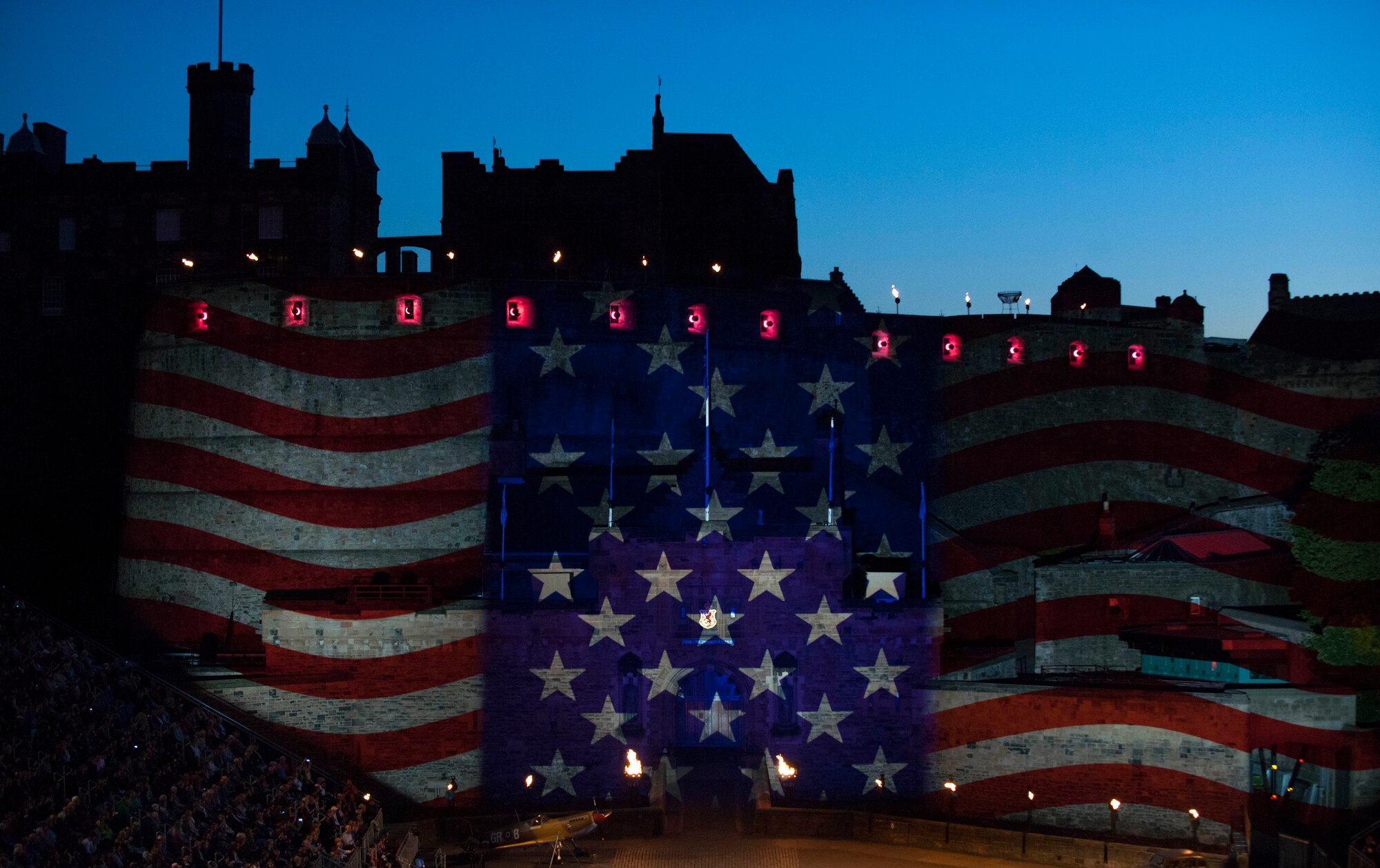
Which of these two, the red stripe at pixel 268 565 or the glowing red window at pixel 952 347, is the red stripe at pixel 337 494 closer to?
the red stripe at pixel 268 565

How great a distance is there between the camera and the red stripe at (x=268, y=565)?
49.8 m

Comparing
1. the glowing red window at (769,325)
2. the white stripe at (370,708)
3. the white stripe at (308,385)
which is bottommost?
the white stripe at (370,708)

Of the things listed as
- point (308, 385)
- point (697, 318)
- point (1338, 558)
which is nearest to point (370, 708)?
point (308, 385)

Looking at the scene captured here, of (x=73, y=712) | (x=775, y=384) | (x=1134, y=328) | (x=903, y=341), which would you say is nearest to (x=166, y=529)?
(x=73, y=712)

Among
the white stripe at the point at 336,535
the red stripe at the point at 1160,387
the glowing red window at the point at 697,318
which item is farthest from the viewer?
the red stripe at the point at 1160,387

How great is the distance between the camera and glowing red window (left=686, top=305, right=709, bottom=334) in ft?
171

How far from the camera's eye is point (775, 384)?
174 ft

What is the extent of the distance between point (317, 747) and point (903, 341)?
25.0 m

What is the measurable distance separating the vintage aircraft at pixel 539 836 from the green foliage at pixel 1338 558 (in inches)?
867

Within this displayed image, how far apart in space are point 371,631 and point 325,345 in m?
11.6

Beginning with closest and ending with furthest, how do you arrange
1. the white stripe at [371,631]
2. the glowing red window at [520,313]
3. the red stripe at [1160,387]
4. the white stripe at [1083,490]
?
1. the white stripe at [371,631]
2. the glowing red window at [520,313]
3. the white stripe at [1083,490]
4. the red stripe at [1160,387]

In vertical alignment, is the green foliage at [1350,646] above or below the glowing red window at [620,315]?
below

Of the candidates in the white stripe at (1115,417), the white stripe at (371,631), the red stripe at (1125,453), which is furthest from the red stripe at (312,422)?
the red stripe at (1125,453)

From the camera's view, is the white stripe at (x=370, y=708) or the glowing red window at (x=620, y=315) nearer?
the white stripe at (x=370, y=708)
